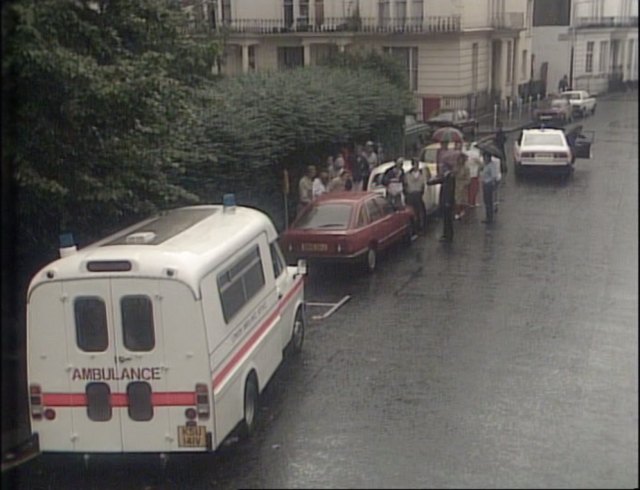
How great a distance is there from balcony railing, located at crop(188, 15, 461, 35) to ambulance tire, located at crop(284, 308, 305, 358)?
101 inches

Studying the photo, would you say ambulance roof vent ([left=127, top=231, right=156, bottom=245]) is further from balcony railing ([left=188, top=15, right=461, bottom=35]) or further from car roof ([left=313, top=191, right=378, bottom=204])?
car roof ([left=313, top=191, right=378, bottom=204])

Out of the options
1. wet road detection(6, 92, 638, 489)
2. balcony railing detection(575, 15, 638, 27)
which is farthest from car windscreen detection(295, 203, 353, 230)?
balcony railing detection(575, 15, 638, 27)

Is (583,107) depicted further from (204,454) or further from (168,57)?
(168,57)

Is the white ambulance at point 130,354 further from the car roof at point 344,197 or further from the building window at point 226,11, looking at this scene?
the building window at point 226,11

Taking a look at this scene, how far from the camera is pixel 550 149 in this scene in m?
6.41

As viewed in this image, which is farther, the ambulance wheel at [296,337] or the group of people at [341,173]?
the group of people at [341,173]

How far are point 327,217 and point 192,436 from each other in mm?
4923

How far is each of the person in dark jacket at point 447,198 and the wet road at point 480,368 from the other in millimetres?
134

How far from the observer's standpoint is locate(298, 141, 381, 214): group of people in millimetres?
10719

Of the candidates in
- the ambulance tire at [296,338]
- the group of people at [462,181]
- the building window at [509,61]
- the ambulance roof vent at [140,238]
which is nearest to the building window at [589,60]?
the building window at [509,61]

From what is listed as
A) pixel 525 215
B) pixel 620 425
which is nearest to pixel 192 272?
pixel 620 425

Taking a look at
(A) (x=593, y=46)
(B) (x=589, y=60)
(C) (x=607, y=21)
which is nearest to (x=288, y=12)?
(B) (x=589, y=60)

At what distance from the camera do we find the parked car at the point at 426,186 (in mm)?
9203

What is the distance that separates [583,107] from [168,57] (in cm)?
330
